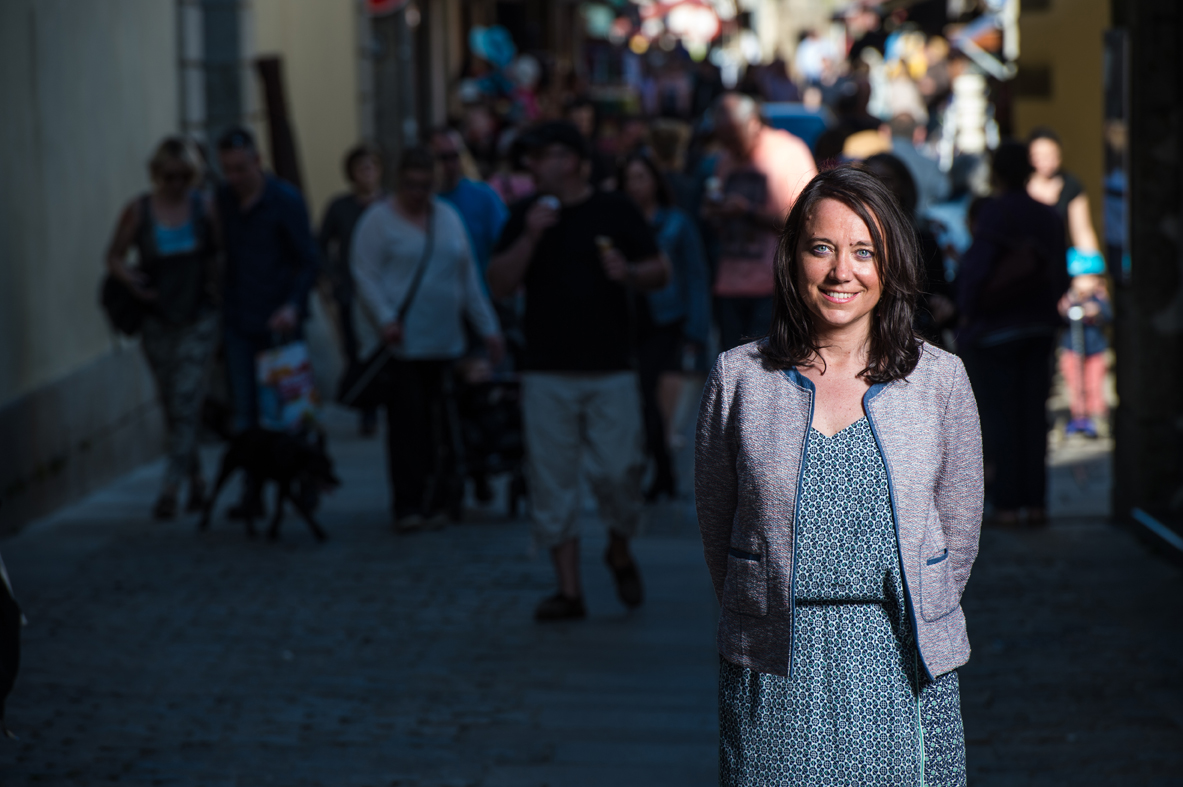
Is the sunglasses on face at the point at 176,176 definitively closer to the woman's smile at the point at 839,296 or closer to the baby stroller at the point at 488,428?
the baby stroller at the point at 488,428

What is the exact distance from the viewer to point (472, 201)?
11.0 metres

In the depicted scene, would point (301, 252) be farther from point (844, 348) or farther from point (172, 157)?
point (844, 348)

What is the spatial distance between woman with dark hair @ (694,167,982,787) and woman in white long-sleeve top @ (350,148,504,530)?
5.81 metres

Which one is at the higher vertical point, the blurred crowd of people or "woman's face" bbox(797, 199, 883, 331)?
"woman's face" bbox(797, 199, 883, 331)

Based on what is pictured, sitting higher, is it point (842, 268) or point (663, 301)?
point (842, 268)

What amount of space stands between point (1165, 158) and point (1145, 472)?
5.12 feet

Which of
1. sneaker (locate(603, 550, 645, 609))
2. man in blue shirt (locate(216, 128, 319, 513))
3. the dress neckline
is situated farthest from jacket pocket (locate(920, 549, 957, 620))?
man in blue shirt (locate(216, 128, 319, 513))

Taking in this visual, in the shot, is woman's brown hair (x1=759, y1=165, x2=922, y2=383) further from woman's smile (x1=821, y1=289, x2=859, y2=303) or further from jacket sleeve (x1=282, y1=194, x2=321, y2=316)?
jacket sleeve (x1=282, y1=194, x2=321, y2=316)

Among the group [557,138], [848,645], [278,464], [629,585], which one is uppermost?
[557,138]

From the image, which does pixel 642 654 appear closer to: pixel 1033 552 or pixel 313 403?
pixel 1033 552

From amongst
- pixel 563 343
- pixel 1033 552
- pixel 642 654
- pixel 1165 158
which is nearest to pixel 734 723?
pixel 642 654

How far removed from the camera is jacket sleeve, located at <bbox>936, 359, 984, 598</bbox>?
3.20 meters

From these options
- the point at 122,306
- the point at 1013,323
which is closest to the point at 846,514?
the point at 1013,323

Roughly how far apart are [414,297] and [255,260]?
1.00 metres
